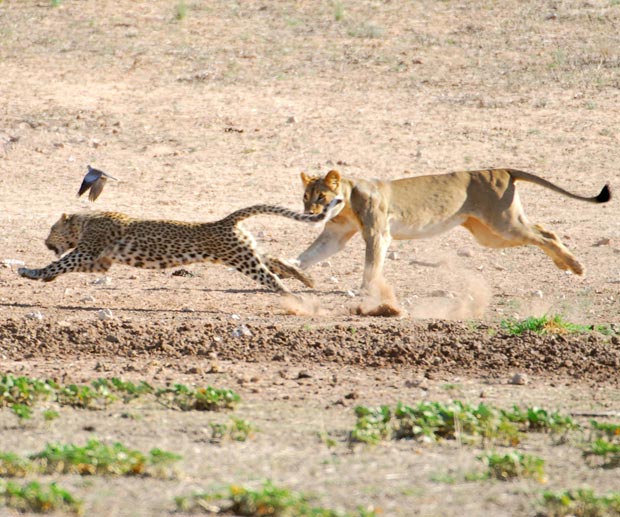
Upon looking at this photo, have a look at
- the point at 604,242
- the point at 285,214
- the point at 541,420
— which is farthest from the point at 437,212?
the point at 541,420

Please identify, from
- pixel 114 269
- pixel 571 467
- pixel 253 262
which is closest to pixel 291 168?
pixel 114 269

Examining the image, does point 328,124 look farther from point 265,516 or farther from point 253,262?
point 265,516

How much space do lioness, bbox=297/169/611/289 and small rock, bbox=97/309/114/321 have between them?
2.20 metres

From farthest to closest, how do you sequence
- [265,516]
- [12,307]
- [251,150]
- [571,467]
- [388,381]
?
[251,150] < [12,307] < [388,381] < [571,467] < [265,516]

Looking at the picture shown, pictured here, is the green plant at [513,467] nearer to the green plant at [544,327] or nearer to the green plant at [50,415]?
the green plant at [50,415]

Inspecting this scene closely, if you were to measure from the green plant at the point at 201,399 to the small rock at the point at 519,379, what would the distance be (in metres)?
1.85

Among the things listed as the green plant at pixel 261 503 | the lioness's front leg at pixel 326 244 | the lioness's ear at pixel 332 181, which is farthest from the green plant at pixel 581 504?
the lioness's front leg at pixel 326 244

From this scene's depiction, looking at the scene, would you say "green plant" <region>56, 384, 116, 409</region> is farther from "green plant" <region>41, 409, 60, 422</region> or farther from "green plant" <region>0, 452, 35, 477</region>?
"green plant" <region>0, 452, 35, 477</region>

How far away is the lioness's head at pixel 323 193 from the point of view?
37.6 feet

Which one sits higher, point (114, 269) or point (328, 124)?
point (328, 124)

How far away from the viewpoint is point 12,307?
1062cm

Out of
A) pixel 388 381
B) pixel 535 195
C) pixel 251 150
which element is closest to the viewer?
pixel 388 381

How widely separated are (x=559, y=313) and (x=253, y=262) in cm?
250

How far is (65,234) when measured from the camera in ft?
38.0
